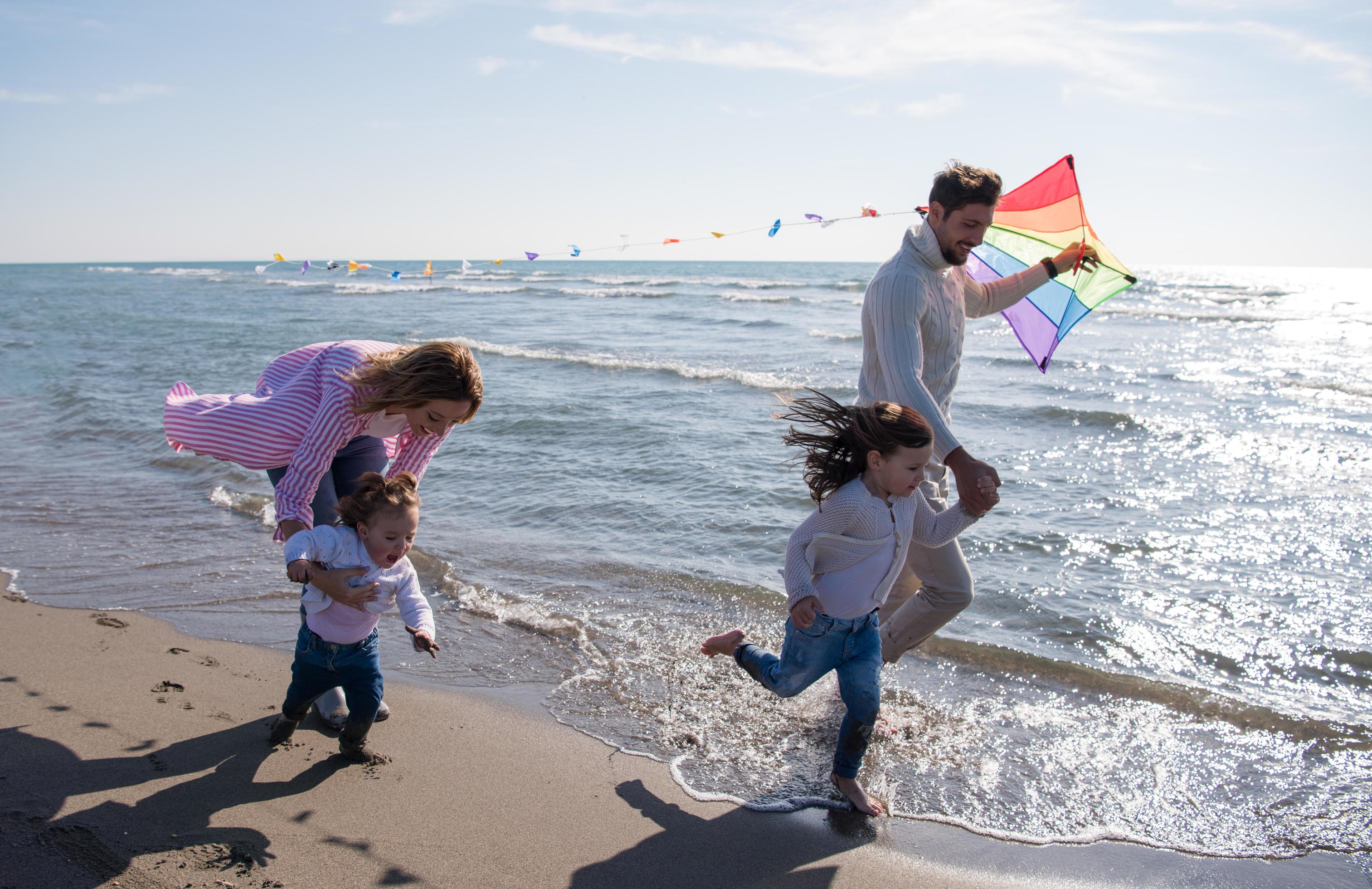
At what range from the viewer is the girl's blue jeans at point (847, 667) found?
9.75 ft

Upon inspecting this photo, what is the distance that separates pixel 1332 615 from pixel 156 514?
309 inches

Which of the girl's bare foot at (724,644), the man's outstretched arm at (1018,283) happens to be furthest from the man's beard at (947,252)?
the girl's bare foot at (724,644)

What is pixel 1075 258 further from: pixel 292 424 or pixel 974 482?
pixel 292 424

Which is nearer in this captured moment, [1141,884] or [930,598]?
[1141,884]

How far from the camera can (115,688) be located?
12.0ft

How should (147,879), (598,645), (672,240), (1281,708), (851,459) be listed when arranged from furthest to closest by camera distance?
(672,240), (598,645), (1281,708), (851,459), (147,879)

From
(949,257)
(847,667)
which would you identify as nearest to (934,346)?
(949,257)

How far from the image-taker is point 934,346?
335 cm

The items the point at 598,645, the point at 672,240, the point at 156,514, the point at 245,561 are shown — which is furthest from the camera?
the point at 672,240

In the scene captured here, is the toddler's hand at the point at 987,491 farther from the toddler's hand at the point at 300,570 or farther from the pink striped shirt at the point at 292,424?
the toddler's hand at the point at 300,570

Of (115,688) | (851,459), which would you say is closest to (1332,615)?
(851,459)

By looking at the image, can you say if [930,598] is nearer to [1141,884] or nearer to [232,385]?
[1141,884]

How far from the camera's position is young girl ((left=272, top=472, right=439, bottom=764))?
2916 mm

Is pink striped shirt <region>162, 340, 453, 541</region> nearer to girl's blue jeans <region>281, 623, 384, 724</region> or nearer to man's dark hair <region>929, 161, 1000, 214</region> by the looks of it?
girl's blue jeans <region>281, 623, 384, 724</region>
